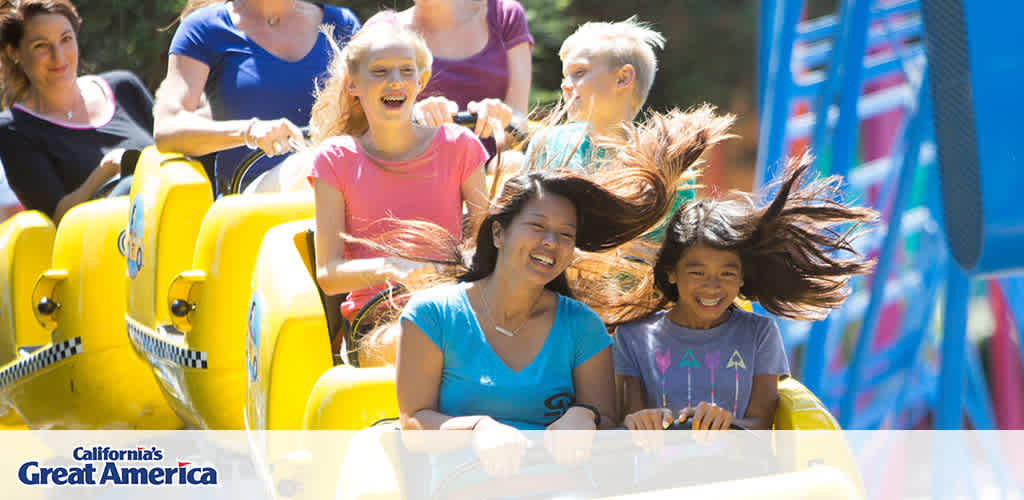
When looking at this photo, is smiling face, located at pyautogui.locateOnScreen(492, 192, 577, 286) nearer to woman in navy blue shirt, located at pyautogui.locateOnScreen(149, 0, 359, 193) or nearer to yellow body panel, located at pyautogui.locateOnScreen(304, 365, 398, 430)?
yellow body panel, located at pyautogui.locateOnScreen(304, 365, 398, 430)

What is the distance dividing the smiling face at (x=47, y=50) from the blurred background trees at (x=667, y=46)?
38.0 inches

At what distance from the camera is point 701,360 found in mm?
2088

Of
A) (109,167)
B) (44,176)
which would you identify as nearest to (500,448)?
(109,167)

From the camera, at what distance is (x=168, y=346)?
306 centimetres

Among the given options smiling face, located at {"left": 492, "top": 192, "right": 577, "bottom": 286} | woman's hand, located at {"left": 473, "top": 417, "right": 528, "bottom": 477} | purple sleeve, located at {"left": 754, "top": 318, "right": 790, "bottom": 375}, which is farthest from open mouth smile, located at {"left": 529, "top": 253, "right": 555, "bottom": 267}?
purple sleeve, located at {"left": 754, "top": 318, "right": 790, "bottom": 375}

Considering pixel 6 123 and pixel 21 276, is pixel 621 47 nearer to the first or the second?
pixel 21 276

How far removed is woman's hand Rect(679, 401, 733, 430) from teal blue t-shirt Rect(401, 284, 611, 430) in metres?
0.22

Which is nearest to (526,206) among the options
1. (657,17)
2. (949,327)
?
(949,327)

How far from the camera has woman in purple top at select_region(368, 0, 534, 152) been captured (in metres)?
3.56

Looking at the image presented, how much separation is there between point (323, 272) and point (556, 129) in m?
0.57

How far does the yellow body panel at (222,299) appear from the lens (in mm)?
2836

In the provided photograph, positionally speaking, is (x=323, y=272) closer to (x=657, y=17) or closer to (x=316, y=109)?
(x=316, y=109)

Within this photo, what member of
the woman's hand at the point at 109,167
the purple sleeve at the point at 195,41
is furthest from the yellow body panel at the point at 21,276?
the purple sleeve at the point at 195,41

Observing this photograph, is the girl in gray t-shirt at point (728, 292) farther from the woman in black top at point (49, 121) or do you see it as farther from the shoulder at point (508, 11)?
the woman in black top at point (49, 121)
